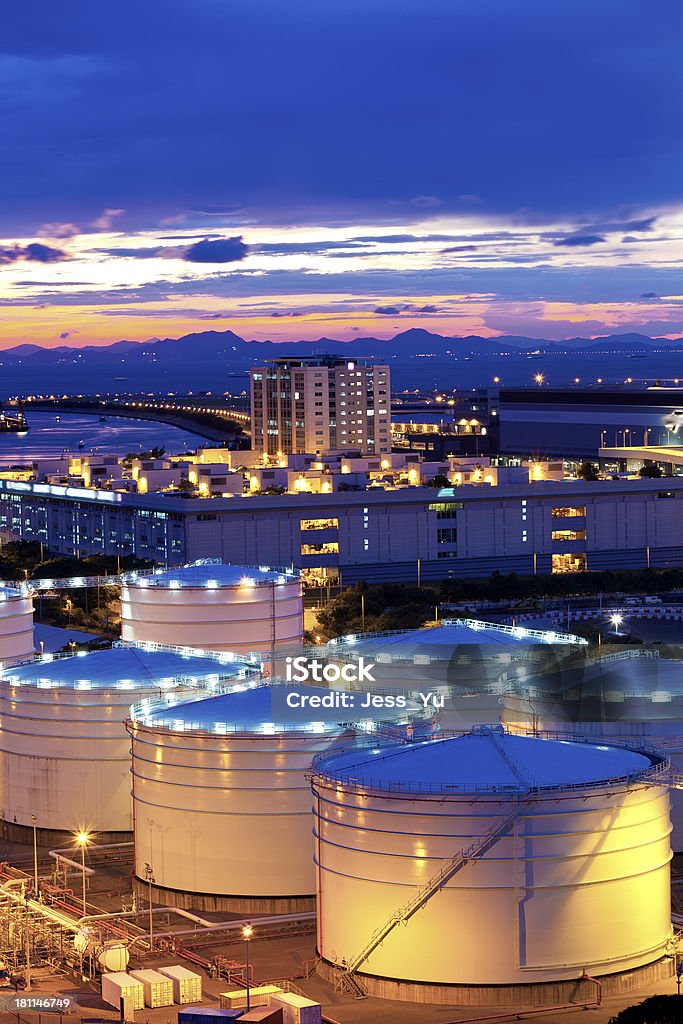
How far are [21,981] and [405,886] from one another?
13.0 feet

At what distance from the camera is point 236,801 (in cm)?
2020

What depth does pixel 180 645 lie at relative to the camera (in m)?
28.2

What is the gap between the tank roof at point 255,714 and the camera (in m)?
20.3

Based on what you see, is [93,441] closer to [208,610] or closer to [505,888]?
[208,610]

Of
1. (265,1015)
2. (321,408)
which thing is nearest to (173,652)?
(265,1015)

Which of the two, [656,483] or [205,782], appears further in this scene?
[656,483]

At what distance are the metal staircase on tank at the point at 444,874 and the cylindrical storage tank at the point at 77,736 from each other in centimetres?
726

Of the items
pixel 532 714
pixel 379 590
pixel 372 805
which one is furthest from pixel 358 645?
pixel 379 590

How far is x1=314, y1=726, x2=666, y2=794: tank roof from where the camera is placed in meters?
16.6

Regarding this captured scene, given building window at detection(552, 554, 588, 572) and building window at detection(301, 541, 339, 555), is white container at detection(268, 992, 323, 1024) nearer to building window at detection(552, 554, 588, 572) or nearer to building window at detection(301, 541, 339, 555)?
building window at detection(301, 541, 339, 555)

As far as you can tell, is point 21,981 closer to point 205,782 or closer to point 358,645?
point 205,782

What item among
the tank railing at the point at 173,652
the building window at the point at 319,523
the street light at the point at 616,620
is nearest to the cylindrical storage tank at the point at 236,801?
the tank railing at the point at 173,652

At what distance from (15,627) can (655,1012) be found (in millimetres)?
16740

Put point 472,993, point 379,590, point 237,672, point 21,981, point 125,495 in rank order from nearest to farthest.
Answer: point 472,993, point 21,981, point 237,672, point 379,590, point 125,495
